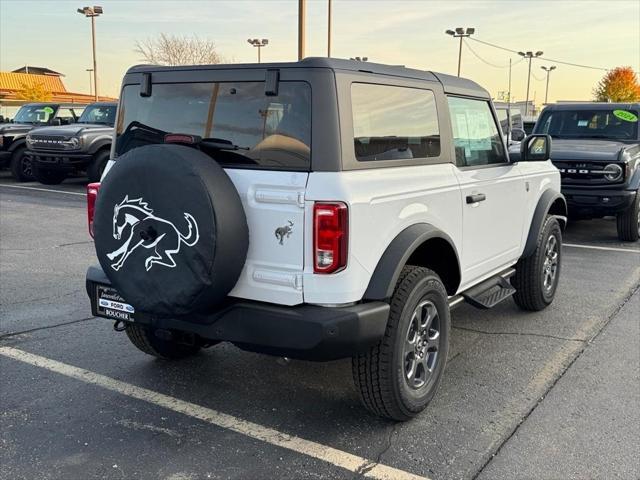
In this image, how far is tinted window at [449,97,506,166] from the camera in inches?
165

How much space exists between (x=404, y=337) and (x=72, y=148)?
38.1 feet

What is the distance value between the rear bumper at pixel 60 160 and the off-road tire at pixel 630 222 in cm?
1014

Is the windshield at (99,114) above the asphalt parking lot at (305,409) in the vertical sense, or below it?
above

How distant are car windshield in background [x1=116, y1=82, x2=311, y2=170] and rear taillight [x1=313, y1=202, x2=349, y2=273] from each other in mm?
255

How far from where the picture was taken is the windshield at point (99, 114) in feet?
47.8

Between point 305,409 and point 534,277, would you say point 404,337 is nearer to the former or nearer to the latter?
point 305,409

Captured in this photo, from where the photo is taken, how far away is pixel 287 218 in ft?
9.87

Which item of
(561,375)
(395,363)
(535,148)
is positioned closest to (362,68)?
(395,363)

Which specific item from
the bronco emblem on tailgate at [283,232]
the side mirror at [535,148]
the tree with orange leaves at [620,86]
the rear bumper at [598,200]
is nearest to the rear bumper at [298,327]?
the bronco emblem on tailgate at [283,232]

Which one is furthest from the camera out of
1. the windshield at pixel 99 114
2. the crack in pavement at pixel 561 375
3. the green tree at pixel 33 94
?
the green tree at pixel 33 94

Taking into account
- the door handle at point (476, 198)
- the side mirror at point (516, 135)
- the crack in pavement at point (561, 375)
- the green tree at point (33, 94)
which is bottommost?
the crack in pavement at point (561, 375)

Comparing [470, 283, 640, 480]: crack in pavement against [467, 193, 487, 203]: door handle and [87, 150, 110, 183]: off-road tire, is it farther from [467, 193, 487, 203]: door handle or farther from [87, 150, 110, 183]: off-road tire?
[87, 150, 110, 183]: off-road tire

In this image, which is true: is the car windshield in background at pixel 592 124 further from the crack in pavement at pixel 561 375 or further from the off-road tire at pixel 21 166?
the off-road tire at pixel 21 166

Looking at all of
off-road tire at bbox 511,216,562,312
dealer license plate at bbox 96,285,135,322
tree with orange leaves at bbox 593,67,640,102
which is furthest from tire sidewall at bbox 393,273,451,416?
tree with orange leaves at bbox 593,67,640,102
